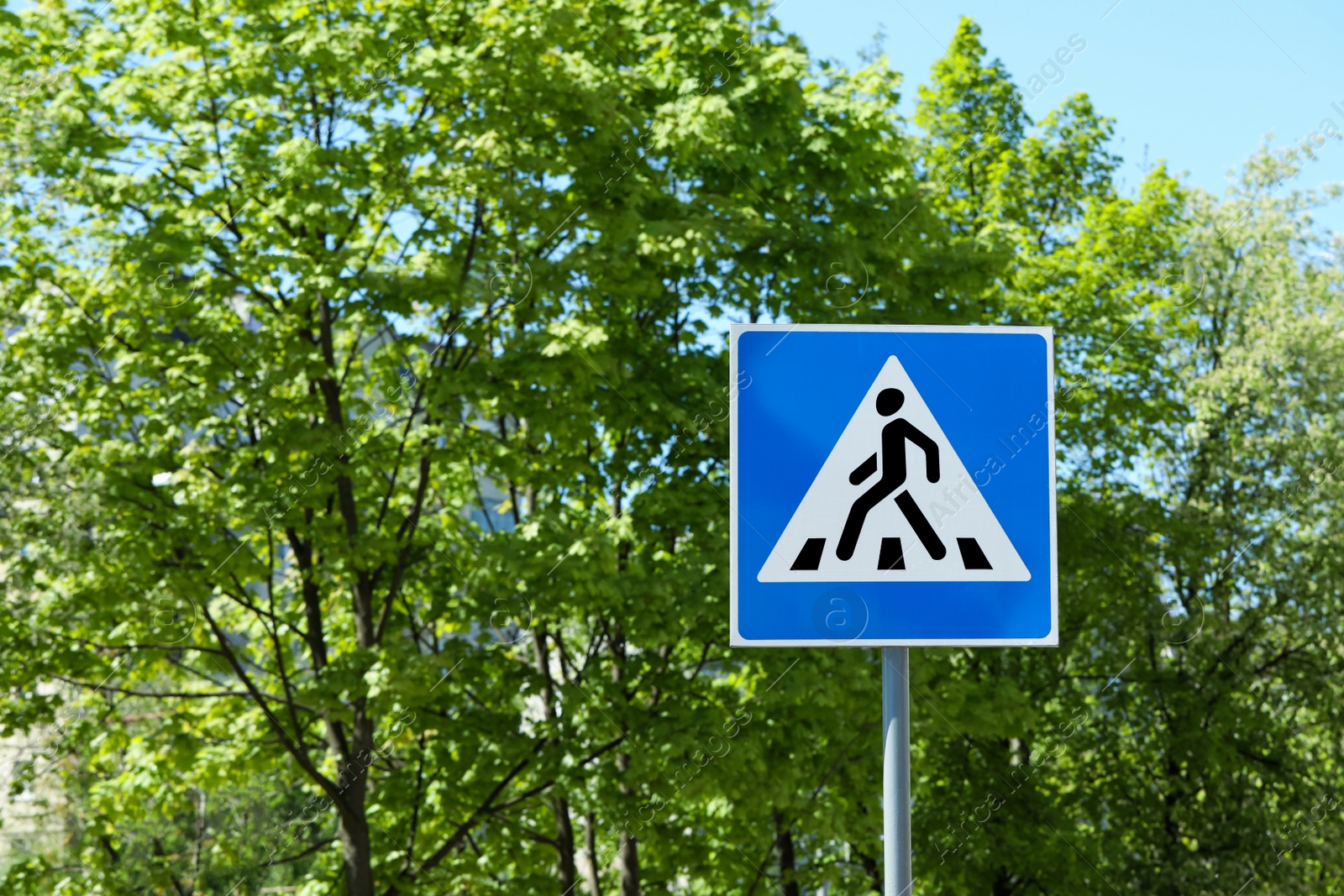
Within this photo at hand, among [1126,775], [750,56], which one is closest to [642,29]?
[750,56]

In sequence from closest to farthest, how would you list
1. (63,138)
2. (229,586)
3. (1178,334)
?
1. (63,138)
2. (229,586)
3. (1178,334)

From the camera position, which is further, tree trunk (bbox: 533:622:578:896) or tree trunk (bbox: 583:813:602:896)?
tree trunk (bbox: 583:813:602:896)

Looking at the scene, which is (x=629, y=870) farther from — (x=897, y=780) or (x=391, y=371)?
(x=897, y=780)

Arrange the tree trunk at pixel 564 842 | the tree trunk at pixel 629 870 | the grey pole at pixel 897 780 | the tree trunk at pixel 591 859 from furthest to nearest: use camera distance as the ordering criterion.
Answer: the tree trunk at pixel 591 859, the tree trunk at pixel 564 842, the tree trunk at pixel 629 870, the grey pole at pixel 897 780

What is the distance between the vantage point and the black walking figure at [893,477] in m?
3.02

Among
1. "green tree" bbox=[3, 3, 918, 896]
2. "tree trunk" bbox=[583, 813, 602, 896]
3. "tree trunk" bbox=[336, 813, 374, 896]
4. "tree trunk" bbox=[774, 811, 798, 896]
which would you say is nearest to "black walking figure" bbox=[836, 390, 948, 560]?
"green tree" bbox=[3, 3, 918, 896]

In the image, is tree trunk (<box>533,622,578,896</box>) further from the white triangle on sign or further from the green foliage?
the white triangle on sign

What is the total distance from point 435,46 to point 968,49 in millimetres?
9661

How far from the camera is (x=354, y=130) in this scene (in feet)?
39.9

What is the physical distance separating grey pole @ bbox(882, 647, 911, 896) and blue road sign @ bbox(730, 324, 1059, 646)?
0.10m

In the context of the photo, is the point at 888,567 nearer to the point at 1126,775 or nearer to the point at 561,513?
the point at 561,513

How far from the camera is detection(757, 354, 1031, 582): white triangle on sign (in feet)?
9.87

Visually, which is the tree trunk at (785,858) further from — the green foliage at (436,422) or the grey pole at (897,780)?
→ the grey pole at (897,780)

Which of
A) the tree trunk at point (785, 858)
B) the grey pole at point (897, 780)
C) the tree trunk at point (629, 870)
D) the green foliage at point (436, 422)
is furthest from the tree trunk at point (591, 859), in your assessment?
the grey pole at point (897, 780)
